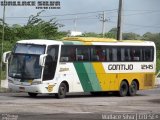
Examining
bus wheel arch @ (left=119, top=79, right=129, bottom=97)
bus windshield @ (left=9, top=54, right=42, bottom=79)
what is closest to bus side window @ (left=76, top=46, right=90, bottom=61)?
bus windshield @ (left=9, top=54, right=42, bottom=79)

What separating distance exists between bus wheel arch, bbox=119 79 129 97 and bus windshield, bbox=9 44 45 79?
633cm

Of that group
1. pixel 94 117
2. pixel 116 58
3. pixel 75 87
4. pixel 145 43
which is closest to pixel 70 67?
pixel 75 87

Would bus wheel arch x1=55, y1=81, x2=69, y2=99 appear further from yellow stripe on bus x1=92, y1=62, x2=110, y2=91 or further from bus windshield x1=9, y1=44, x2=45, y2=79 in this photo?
yellow stripe on bus x1=92, y1=62, x2=110, y2=91

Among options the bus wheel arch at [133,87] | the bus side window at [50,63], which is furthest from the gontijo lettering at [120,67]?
the bus side window at [50,63]

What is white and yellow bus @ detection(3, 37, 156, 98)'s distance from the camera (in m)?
28.8

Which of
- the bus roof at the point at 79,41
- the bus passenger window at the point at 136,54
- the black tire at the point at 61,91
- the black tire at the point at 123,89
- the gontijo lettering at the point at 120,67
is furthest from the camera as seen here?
the bus passenger window at the point at 136,54

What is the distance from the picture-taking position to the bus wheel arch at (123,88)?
33375 millimetres

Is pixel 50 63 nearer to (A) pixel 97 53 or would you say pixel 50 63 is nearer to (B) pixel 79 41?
(B) pixel 79 41

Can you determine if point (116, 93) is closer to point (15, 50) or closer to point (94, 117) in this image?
point (15, 50)

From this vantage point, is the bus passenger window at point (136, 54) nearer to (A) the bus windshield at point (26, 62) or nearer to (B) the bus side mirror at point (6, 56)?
(A) the bus windshield at point (26, 62)

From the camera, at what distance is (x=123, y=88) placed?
3356cm

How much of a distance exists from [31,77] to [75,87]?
9.22 feet

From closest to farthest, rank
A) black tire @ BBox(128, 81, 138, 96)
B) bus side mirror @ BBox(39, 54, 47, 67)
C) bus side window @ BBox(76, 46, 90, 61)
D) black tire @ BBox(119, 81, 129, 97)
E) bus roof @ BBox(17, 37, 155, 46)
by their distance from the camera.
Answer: bus side mirror @ BBox(39, 54, 47, 67)
bus roof @ BBox(17, 37, 155, 46)
bus side window @ BBox(76, 46, 90, 61)
black tire @ BBox(119, 81, 129, 97)
black tire @ BBox(128, 81, 138, 96)

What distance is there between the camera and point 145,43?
3469 centimetres
